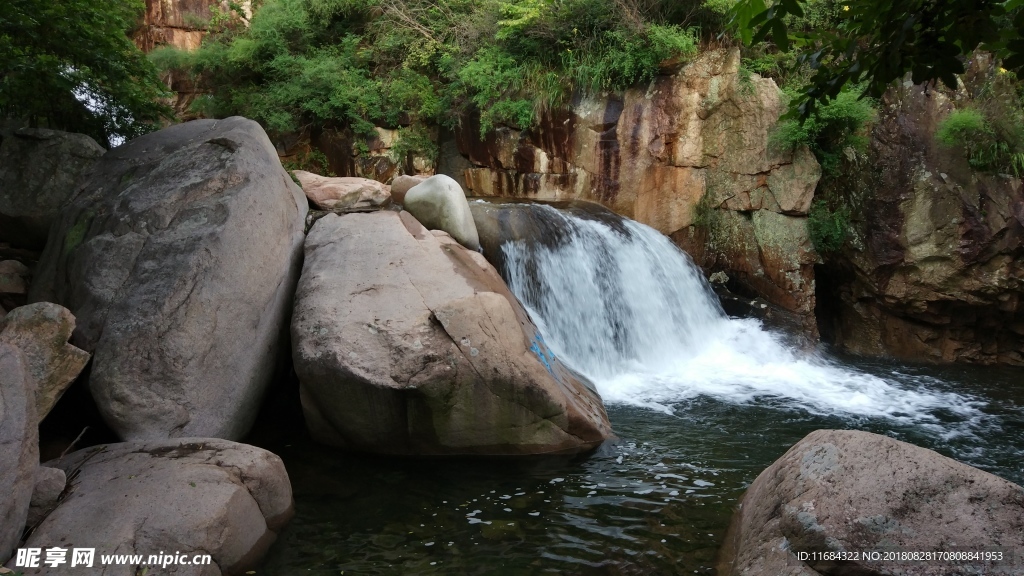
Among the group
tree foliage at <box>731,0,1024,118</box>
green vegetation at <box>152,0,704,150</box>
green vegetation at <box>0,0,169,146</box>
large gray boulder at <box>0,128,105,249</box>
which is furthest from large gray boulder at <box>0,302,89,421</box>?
green vegetation at <box>152,0,704,150</box>

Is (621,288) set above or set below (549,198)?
below

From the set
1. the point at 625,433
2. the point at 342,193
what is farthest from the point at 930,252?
the point at 342,193

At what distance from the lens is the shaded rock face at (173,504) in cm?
344

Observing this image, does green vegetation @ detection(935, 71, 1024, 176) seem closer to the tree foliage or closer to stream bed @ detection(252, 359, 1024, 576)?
stream bed @ detection(252, 359, 1024, 576)

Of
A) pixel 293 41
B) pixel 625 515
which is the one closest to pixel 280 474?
pixel 625 515

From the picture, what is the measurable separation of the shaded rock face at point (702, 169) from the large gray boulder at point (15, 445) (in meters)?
8.22

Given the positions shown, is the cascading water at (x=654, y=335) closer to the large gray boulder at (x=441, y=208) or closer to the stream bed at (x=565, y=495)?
the stream bed at (x=565, y=495)

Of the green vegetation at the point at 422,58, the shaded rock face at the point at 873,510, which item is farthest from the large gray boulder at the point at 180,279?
the green vegetation at the point at 422,58

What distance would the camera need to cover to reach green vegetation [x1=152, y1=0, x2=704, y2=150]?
1041cm

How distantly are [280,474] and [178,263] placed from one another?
1931mm

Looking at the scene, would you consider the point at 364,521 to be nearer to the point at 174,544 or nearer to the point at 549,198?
the point at 174,544

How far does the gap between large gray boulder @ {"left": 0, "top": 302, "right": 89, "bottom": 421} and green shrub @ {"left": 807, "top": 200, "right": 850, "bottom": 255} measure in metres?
9.26

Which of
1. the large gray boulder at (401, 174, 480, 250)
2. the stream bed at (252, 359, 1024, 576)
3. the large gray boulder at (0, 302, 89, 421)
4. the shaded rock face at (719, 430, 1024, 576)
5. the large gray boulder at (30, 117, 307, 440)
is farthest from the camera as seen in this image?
the large gray boulder at (401, 174, 480, 250)

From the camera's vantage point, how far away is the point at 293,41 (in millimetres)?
12922
